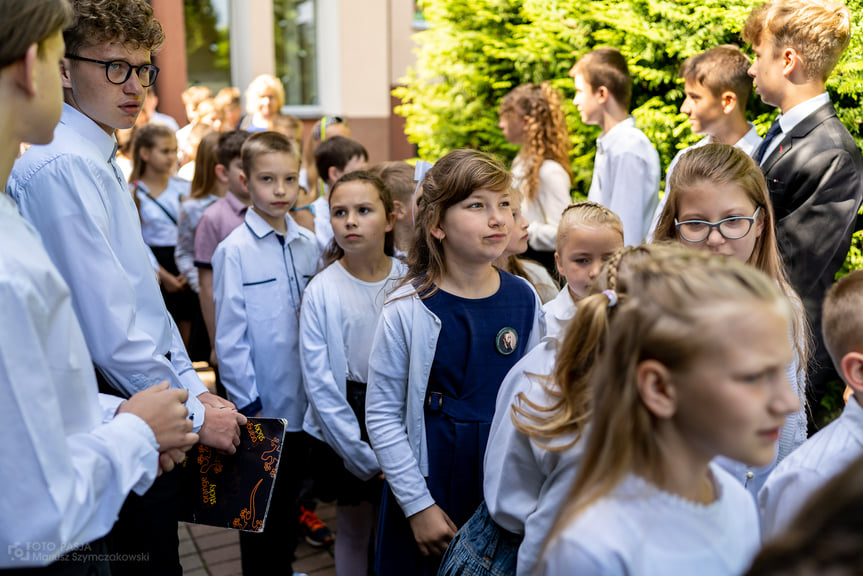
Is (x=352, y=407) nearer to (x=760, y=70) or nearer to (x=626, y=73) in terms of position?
(x=760, y=70)

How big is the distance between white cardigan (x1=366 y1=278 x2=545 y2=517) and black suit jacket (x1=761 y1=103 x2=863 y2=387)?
138 centimetres

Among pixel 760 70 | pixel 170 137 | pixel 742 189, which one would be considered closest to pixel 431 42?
pixel 170 137

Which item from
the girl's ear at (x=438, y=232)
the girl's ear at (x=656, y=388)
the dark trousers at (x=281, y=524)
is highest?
the girl's ear at (x=438, y=232)

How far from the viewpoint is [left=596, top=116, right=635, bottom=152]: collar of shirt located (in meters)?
4.34

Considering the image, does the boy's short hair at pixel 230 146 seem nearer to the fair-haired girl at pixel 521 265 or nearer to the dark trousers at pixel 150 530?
the fair-haired girl at pixel 521 265

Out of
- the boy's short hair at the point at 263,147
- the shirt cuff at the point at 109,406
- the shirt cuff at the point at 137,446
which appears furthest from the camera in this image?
the boy's short hair at the point at 263,147

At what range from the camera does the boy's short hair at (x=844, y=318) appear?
5.72ft

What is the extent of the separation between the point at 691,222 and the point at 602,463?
1259 millimetres

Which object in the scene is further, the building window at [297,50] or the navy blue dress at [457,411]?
the building window at [297,50]

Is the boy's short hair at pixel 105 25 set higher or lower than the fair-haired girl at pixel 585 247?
higher

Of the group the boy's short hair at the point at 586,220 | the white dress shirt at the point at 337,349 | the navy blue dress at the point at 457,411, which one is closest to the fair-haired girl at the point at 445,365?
the navy blue dress at the point at 457,411

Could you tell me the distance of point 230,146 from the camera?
183 inches

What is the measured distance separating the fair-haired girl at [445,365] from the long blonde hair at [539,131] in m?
2.21

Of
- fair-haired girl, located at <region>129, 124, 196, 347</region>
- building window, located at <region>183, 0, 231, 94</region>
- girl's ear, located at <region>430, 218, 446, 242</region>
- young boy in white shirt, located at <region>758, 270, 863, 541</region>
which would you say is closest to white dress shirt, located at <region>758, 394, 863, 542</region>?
young boy in white shirt, located at <region>758, 270, 863, 541</region>
